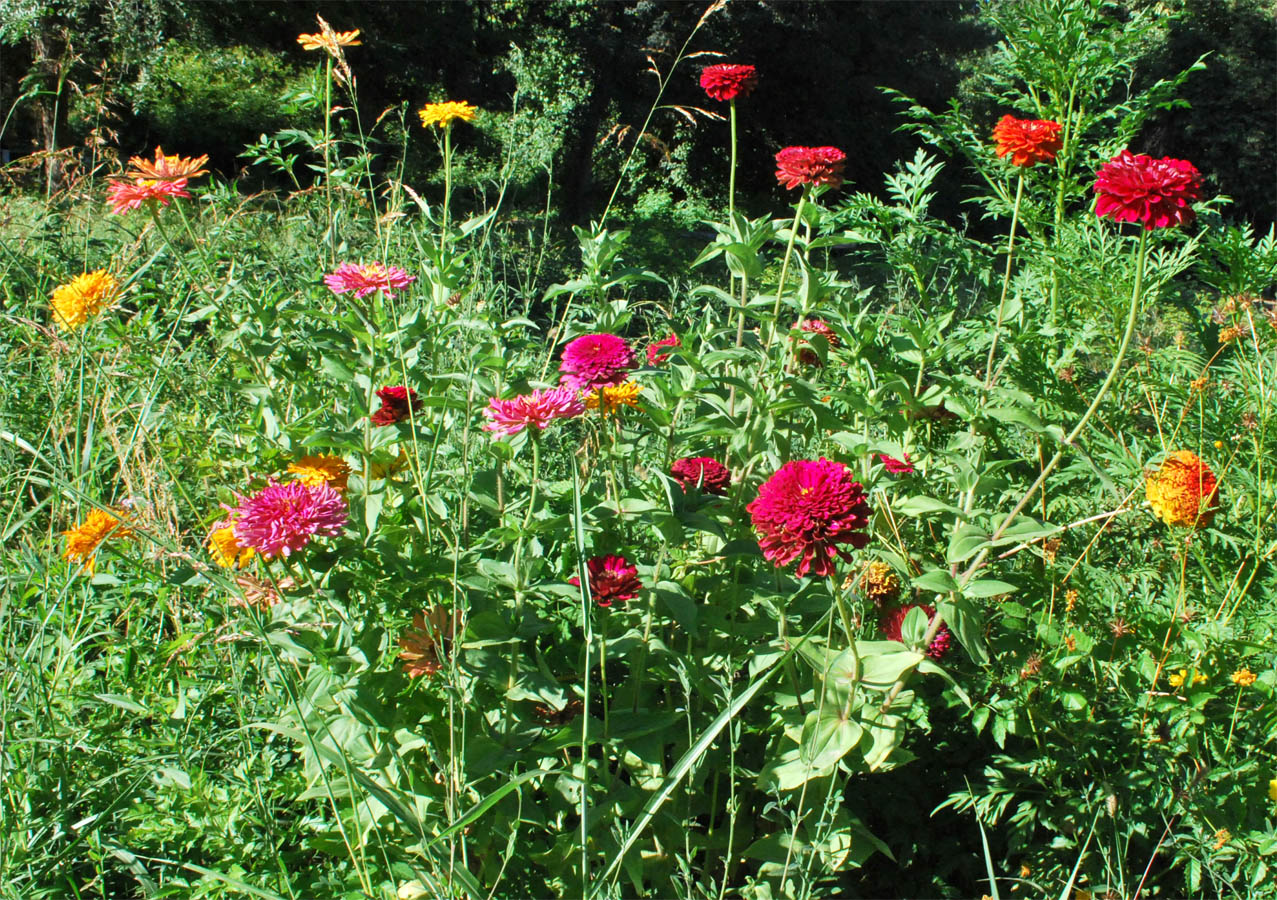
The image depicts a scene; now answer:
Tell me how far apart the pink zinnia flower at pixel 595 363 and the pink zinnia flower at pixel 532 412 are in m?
0.07

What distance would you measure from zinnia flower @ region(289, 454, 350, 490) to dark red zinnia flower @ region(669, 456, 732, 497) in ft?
1.68

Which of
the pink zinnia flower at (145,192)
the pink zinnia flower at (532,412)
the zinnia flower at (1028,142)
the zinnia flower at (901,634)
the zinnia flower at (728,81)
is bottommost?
Answer: the zinnia flower at (901,634)

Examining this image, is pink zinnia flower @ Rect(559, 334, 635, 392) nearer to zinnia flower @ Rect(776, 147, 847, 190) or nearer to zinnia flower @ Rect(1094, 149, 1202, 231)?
zinnia flower @ Rect(776, 147, 847, 190)

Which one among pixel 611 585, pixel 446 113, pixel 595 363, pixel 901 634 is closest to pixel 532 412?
pixel 595 363

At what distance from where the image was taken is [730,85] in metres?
1.79

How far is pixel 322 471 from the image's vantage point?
4.49 feet

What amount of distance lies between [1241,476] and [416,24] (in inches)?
419

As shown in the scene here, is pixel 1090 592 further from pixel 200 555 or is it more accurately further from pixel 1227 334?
pixel 200 555

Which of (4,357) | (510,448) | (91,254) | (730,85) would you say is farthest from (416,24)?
(510,448)

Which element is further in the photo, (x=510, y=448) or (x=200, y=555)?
(x=200, y=555)

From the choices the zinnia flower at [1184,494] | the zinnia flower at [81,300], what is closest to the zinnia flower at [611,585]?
the zinnia flower at [1184,494]

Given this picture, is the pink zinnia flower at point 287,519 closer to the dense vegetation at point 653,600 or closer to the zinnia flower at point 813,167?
the dense vegetation at point 653,600

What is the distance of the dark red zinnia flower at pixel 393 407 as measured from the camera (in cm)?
142

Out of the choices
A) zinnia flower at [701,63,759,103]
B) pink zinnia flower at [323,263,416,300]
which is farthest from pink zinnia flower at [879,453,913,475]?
pink zinnia flower at [323,263,416,300]
